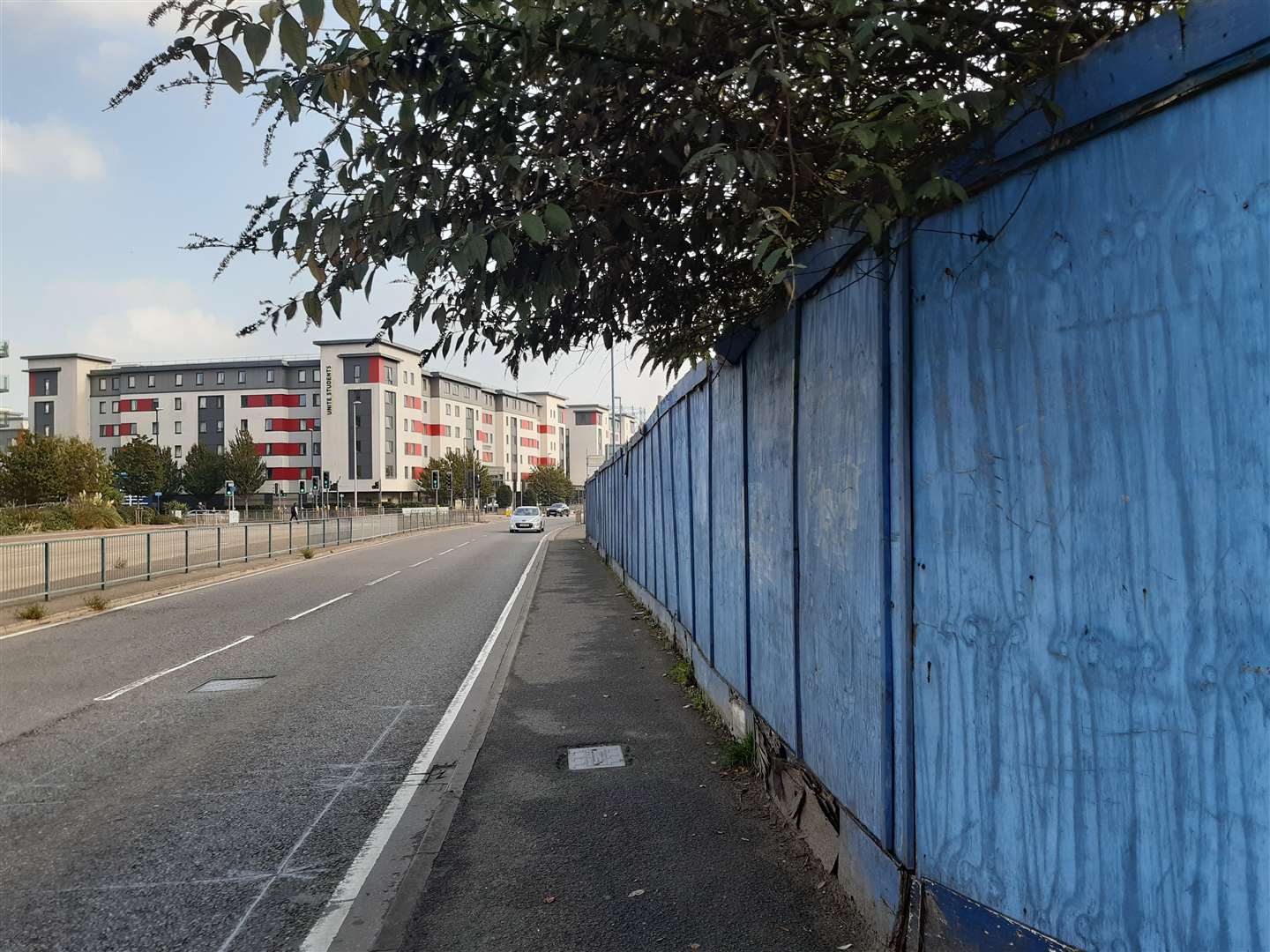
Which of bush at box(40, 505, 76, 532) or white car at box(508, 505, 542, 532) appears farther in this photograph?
white car at box(508, 505, 542, 532)

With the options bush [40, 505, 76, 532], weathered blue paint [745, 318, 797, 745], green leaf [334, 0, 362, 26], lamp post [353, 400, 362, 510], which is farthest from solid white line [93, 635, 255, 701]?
lamp post [353, 400, 362, 510]

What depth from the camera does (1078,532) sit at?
2.51 metres

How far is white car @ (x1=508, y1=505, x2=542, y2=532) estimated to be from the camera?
54.2 m

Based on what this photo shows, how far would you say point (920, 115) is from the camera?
298 cm

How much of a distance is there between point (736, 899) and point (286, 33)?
377 centimetres

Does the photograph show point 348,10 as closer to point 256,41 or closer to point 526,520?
point 256,41

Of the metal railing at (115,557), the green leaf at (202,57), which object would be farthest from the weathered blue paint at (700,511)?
the metal railing at (115,557)

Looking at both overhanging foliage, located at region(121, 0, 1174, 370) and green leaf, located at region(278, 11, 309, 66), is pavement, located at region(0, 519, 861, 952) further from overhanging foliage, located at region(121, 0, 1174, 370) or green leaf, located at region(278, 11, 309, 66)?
green leaf, located at region(278, 11, 309, 66)

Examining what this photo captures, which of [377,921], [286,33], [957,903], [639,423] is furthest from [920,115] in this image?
[639,423]

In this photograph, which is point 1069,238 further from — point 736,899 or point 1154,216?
point 736,899

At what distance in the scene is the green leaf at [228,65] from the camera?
7.78ft

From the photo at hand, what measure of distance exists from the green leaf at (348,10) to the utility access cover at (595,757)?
497 cm

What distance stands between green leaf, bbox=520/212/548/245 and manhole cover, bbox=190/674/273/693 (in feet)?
25.3

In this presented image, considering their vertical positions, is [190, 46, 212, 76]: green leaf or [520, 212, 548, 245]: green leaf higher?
[190, 46, 212, 76]: green leaf
